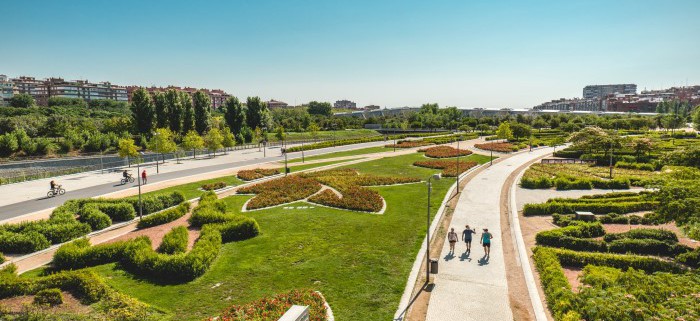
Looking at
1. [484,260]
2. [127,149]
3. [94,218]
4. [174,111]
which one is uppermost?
[174,111]

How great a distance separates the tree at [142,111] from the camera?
62.3 meters

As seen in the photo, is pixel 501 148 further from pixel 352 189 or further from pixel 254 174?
pixel 254 174

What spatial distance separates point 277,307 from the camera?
12047mm

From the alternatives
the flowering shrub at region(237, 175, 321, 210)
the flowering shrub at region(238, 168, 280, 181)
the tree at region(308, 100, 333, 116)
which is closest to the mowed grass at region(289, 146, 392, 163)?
the flowering shrub at region(238, 168, 280, 181)

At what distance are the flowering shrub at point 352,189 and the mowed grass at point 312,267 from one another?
1.58 meters

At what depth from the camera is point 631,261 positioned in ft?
51.2

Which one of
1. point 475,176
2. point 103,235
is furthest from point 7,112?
point 475,176

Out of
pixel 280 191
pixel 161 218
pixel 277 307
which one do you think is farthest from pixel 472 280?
pixel 280 191

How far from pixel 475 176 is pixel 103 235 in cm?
3146

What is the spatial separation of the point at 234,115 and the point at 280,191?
161 feet

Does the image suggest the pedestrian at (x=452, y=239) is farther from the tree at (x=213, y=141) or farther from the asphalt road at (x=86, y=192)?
the tree at (x=213, y=141)

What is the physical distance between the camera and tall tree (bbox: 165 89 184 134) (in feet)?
215

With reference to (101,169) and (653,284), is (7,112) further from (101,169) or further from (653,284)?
(653,284)

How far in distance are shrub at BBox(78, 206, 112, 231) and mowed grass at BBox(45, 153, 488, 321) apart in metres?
6.65
